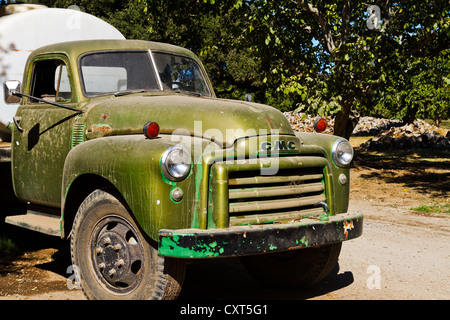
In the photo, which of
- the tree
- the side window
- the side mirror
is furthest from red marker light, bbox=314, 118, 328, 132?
the tree

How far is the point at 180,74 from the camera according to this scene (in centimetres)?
559

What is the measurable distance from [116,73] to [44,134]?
0.90 meters

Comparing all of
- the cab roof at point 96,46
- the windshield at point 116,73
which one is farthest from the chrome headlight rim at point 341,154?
the cab roof at point 96,46

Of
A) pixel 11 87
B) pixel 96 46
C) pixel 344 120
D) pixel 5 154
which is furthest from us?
pixel 344 120

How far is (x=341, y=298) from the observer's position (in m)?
4.71

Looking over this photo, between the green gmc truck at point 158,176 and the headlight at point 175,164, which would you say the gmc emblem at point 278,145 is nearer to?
the green gmc truck at point 158,176

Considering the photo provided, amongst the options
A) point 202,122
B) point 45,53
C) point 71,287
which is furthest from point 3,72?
point 202,122

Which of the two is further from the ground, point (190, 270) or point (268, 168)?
point (268, 168)

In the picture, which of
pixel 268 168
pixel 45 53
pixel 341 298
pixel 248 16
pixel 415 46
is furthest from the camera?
pixel 415 46

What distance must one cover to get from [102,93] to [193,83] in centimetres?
101

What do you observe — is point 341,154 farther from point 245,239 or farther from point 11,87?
point 11,87

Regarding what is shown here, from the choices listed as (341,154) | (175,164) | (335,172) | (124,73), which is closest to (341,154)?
(341,154)

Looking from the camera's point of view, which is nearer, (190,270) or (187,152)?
(187,152)

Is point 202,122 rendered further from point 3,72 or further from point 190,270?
point 3,72
